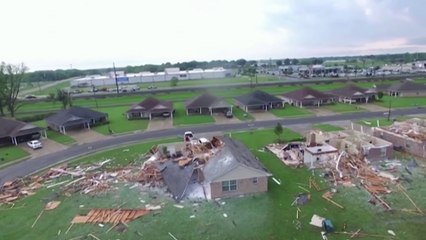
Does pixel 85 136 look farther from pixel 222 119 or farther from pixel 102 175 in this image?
pixel 222 119

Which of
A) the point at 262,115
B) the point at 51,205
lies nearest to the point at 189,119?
the point at 262,115

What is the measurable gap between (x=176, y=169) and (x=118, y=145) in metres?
17.6

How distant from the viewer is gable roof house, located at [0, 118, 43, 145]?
49094 mm

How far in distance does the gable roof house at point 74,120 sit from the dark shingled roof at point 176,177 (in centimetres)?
2970

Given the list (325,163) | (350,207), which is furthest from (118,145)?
(350,207)

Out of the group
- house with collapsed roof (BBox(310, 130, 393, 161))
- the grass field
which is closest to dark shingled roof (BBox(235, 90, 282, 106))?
house with collapsed roof (BBox(310, 130, 393, 161))

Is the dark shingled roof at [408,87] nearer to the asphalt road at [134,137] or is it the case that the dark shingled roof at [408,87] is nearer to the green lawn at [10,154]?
the asphalt road at [134,137]

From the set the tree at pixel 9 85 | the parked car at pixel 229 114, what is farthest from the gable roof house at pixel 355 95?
the tree at pixel 9 85

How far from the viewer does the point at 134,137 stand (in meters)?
49.9

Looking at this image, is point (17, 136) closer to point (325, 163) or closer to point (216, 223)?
point (216, 223)

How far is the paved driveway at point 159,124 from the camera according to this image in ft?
182

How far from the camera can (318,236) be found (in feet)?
68.7

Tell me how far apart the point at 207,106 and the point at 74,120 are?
24.9 metres

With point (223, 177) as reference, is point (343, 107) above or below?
below
